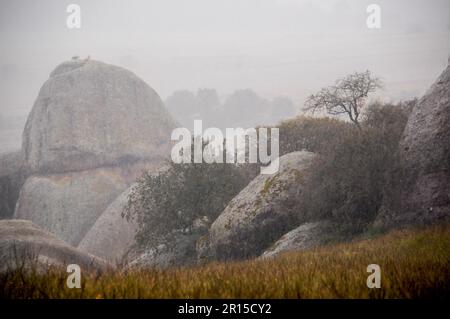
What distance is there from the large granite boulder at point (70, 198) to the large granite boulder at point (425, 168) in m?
32.1

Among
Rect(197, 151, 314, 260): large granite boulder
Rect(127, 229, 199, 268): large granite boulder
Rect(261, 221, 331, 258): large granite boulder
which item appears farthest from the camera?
Rect(127, 229, 199, 268): large granite boulder

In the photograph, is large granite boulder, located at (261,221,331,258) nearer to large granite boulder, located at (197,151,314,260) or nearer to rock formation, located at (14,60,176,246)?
large granite boulder, located at (197,151,314,260)

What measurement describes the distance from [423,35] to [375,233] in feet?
700

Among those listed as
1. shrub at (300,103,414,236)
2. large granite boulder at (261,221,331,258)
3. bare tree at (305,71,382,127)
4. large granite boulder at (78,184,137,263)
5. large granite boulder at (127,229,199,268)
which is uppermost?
bare tree at (305,71,382,127)

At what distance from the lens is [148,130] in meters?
47.8

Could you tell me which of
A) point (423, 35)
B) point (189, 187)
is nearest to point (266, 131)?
point (189, 187)

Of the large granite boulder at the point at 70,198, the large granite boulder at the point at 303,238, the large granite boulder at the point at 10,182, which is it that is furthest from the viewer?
the large granite boulder at the point at 10,182

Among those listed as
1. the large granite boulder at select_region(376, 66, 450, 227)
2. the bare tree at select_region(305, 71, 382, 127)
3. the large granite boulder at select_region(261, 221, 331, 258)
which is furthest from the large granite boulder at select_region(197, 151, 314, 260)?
the bare tree at select_region(305, 71, 382, 127)

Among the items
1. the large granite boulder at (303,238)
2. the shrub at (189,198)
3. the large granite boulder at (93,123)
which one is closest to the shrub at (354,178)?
the large granite boulder at (303,238)

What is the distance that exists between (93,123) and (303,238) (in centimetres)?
3558

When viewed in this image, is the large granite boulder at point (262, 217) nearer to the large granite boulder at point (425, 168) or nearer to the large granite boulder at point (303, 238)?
the large granite boulder at point (303, 238)

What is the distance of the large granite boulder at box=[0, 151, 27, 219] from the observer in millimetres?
45438

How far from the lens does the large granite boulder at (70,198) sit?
3966 centimetres

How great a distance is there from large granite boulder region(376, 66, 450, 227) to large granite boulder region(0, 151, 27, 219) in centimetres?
4336
